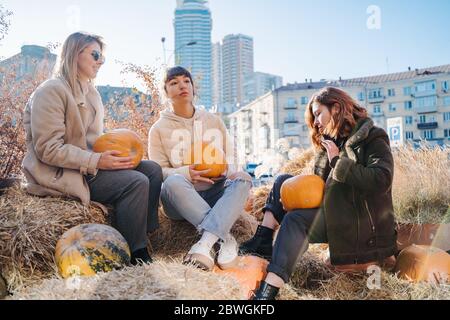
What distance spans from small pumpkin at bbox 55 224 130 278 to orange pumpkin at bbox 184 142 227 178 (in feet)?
2.71

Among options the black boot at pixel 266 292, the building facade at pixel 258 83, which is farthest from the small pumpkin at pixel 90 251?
the building facade at pixel 258 83

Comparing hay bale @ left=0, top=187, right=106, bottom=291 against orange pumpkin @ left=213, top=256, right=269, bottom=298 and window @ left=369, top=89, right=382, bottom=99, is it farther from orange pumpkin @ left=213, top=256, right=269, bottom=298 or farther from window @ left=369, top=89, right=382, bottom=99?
window @ left=369, top=89, right=382, bottom=99

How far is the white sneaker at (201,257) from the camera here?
238cm

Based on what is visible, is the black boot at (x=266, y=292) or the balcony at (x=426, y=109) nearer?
the black boot at (x=266, y=292)

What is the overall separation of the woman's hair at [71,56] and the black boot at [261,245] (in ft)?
5.22

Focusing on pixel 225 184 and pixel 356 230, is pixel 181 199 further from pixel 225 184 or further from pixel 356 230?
pixel 356 230

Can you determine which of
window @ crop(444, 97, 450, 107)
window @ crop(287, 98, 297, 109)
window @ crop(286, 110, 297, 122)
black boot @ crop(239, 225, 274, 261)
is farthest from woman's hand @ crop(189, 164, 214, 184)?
window @ crop(286, 110, 297, 122)

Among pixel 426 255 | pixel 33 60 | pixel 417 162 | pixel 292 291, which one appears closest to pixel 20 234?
pixel 292 291

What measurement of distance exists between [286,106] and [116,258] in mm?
61646

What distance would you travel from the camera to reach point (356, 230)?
8.07 feet

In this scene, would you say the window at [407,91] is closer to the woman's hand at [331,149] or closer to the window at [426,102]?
the window at [426,102]

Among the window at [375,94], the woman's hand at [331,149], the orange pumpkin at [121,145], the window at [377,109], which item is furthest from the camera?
the window at [377,109]

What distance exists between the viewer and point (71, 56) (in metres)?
2.99

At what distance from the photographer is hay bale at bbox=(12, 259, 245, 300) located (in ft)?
6.03
